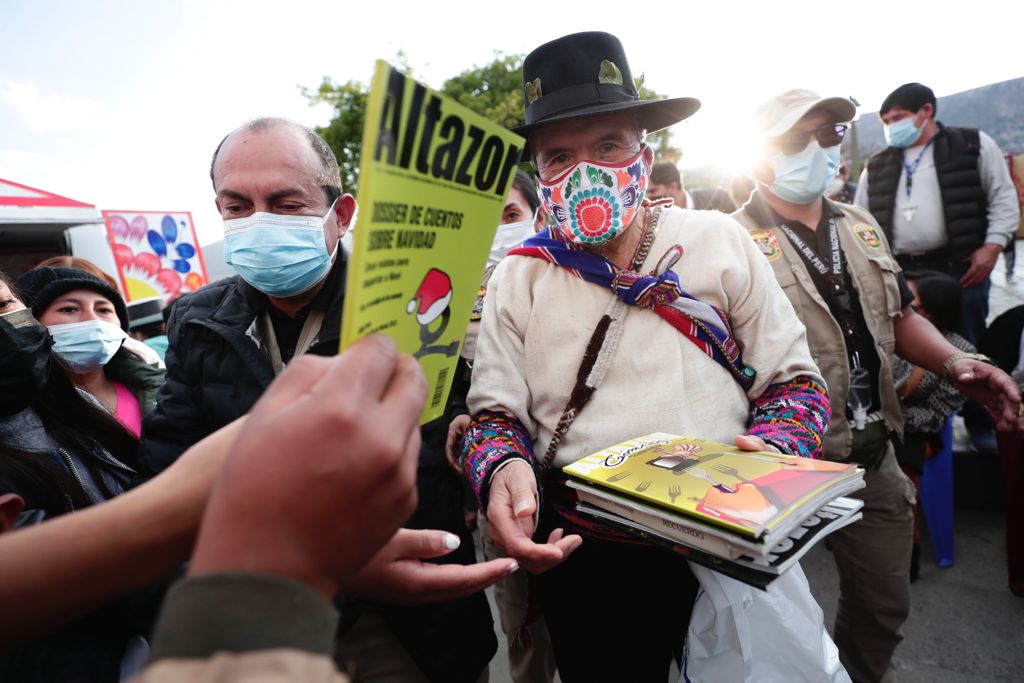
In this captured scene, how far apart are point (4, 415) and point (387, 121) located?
1.52 metres

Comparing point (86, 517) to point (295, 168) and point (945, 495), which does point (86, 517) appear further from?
point (945, 495)

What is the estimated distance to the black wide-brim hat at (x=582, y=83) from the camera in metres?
1.57

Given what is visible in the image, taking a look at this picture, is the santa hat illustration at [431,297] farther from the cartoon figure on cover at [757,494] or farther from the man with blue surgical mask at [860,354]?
the man with blue surgical mask at [860,354]

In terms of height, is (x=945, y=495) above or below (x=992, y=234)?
below

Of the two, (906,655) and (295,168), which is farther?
(906,655)

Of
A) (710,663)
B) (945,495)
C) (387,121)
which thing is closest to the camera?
(387,121)

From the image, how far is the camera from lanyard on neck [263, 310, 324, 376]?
1.75m

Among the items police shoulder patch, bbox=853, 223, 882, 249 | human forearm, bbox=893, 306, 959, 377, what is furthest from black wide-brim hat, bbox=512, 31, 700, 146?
human forearm, bbox=893, 306, 959, 377

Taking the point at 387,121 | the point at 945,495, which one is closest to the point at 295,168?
the point at 387,121

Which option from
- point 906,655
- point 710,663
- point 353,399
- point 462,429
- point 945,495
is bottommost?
point 906,655

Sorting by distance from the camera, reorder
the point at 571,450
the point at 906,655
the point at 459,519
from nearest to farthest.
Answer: the point at 571,450
the point at 459,519
the point at 906,655

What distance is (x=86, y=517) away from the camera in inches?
29.8

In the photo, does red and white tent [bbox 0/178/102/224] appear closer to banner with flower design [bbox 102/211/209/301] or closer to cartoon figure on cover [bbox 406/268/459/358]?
banner with flower design [bbox 102/211/209/301]

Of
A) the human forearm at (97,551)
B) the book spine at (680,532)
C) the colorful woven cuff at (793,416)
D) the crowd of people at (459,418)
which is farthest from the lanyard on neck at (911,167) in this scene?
the human forearm at (97,551)
